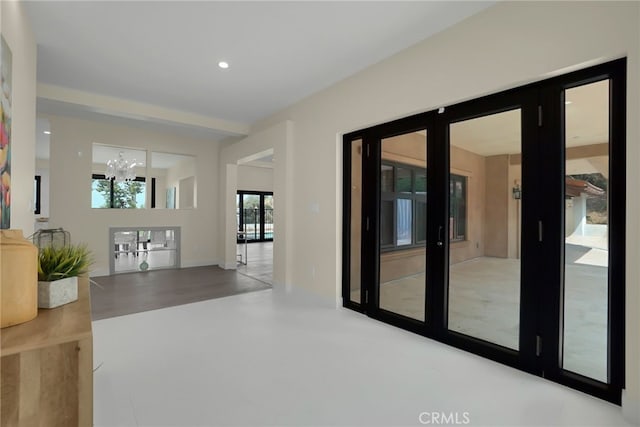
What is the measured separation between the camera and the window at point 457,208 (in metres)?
3.07

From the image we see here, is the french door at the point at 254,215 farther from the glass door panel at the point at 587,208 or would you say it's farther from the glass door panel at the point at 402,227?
the glass door panel at the point at 587,208

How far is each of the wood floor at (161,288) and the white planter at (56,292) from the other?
286 centimetres

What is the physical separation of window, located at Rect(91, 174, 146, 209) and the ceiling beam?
2156mm

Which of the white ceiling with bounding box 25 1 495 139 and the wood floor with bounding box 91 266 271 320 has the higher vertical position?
the white ceiling with bounding box 25 1 495 139

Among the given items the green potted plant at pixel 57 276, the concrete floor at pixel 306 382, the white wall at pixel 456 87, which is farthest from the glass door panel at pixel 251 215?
the green potted plant at pixel 57 276

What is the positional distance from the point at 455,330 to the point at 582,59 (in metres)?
2.44

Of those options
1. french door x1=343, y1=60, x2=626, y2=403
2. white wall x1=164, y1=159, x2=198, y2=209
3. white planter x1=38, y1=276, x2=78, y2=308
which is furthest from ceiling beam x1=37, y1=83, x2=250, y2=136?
white planter x1=38, y1=276, x2=78, y2=308

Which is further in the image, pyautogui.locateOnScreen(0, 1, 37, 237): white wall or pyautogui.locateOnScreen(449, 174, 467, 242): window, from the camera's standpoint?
pyautogui.locateOnScreen(449, 174, 467, 242): window

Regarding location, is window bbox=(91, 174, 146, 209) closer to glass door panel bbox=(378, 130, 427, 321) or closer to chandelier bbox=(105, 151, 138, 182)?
chandelier bbox=(105, 151, 138, 182)

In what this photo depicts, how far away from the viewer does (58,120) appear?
566cm

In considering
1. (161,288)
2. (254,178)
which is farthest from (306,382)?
(254,178)

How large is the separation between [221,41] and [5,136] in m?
1.96

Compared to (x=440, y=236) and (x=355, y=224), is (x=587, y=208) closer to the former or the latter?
(x=440, y=236)

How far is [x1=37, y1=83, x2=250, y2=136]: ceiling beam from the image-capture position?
14.0ft
